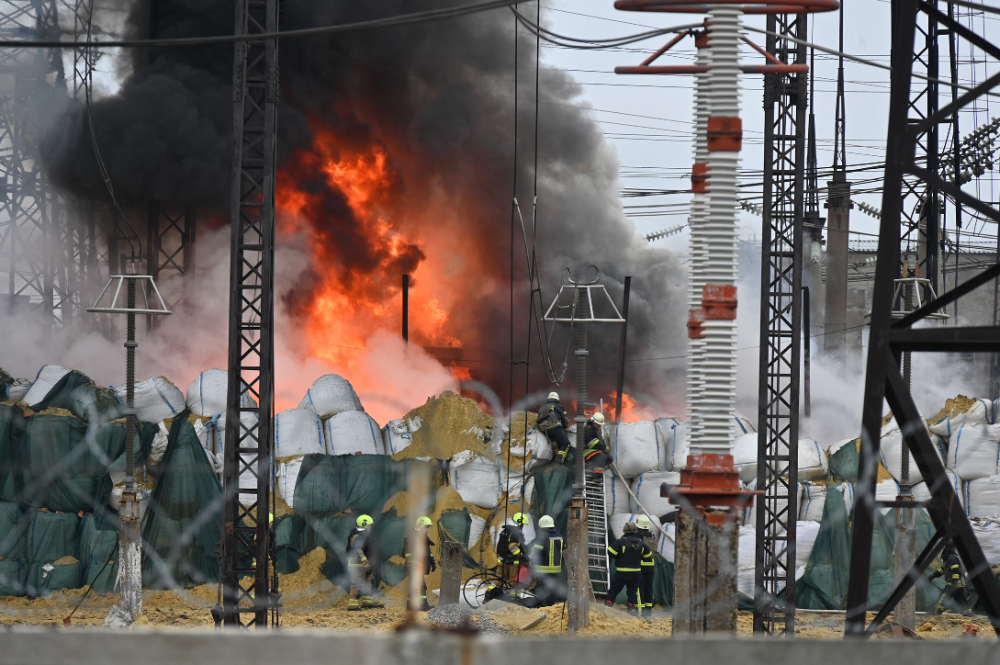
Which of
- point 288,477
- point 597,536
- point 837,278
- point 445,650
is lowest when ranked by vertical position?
point 597,536

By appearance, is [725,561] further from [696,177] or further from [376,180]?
[376,180]

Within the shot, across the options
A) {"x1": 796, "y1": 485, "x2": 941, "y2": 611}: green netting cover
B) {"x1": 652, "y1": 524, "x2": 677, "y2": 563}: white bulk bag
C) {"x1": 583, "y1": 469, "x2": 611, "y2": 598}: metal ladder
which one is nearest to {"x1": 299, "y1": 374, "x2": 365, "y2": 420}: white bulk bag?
{"x1": 583, "y1": 469, "x2": 611, "y2": 598}: metal ladder

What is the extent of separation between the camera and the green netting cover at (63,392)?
17375 millimetres

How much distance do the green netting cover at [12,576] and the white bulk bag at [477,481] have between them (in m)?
6.68

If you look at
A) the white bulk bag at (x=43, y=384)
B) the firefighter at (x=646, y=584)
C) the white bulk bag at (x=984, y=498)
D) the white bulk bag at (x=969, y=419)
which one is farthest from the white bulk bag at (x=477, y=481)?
the white bulk bag at (x=984, y=498)

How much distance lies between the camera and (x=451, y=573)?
463 inches

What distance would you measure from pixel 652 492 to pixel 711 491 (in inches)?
465

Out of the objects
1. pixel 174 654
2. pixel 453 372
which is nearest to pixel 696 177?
pixel 174 654

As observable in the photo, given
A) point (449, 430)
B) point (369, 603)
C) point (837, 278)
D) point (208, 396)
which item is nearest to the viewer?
point (369, 603)

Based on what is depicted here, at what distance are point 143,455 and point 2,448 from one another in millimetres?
2118

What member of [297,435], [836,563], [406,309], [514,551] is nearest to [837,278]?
[406,309]

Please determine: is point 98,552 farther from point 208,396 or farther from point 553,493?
point 553,493

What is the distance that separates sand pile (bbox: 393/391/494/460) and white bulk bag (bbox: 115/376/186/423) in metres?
3.98

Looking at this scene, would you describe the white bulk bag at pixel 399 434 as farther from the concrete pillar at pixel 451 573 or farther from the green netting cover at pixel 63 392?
the concrete pillar at pixel 451 573
